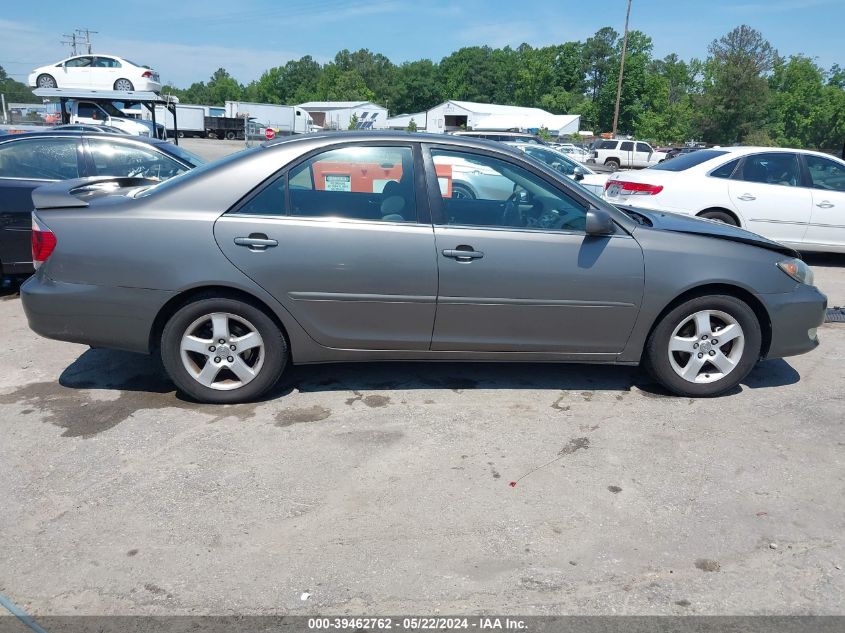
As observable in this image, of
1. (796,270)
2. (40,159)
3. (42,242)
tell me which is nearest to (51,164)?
(40,159)

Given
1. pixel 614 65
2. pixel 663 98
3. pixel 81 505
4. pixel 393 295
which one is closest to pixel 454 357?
pixel 393 295

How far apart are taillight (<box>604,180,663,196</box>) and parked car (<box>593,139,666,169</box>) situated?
35448 millimetres

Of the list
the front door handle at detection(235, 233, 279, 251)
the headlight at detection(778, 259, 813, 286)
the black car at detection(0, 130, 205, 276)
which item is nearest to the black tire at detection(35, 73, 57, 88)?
the black car at detection(0, 130, 205, 276)

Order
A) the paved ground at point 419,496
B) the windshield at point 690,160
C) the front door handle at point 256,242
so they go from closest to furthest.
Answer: the paved ground at point 419,496, the front door handle at point 256,242, the windshield at point 690,160

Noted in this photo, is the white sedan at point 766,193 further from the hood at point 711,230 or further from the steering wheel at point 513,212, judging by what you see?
the steering wheel at point 513,212

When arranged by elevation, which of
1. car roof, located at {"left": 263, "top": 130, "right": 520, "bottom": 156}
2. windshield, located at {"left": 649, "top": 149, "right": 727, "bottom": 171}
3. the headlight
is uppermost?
car roof, located at {"left": 263, "top": 130, "right": 520, "bottom": 156}

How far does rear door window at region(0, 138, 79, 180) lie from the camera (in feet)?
21.8

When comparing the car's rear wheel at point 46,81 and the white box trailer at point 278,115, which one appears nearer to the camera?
the car's rear wheel at point 46,81

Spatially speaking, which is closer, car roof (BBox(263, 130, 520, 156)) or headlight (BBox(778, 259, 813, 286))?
car roof (BBox(263, 130, 520, 156))

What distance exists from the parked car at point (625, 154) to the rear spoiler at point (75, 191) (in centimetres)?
4071

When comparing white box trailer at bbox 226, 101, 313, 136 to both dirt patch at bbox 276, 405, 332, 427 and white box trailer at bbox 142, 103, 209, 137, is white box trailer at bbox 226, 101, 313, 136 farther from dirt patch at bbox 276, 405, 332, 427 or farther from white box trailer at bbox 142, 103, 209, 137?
dirt patch at bbox 276, 405, 332, 427

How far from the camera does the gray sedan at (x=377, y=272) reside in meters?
4.02

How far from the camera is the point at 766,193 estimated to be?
28.0 ft

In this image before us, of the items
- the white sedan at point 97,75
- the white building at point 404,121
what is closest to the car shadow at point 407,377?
the white sedan at point 97,75
